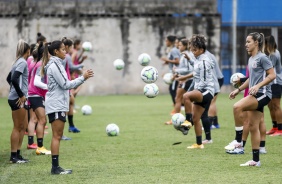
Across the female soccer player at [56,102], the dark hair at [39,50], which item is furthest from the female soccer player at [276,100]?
the female soccer player at [56,102]

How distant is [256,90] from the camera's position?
35.2 feet

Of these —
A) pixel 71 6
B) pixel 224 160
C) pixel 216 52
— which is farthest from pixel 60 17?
pixel 224 160

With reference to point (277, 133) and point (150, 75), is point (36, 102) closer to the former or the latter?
point (150, 75)

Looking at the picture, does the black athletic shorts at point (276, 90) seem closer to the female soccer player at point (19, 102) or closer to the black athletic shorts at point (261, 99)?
the black athletic shorts at point (261, 99)

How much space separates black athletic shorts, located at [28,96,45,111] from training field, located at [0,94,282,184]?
89 cm

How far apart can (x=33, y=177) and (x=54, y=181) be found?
0.55 m

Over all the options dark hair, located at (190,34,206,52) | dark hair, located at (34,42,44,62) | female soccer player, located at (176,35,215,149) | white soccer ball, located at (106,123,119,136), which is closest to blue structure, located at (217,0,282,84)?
white soccer ball, located at (106,123,119,136)

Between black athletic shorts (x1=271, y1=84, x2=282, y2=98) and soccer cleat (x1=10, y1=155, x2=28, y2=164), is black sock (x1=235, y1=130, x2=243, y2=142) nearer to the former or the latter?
black athletic shorts (x1=271, y1=84, x2=282, y2=98)

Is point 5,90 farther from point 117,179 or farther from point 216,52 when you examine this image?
point 117,179

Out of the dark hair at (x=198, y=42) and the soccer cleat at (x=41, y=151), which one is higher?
the dark hair at (x=198, y=42)

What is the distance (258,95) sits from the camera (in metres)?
11.0

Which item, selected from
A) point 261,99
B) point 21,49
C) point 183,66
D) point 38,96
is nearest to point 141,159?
point 261,99

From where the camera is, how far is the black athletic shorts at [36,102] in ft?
43.1

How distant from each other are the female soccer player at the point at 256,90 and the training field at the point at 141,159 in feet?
1.58
